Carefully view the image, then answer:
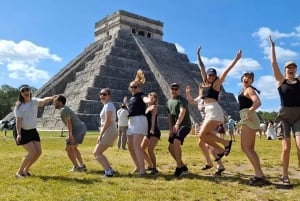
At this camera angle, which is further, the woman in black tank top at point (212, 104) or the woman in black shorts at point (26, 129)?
the woman in black shorts at point (26, 129)

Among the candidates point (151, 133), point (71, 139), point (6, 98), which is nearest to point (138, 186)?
point (151, 133)

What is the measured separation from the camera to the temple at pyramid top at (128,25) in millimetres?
55594

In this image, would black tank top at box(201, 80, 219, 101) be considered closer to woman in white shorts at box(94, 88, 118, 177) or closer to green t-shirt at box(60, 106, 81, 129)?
woman in white shorts at box(94, 88, 118, 177)

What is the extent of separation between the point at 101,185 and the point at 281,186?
11.0ft

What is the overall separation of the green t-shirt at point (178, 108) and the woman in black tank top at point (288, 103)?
6.86ft

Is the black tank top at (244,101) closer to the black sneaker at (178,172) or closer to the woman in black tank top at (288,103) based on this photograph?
the woman in black tank top at (288,103)

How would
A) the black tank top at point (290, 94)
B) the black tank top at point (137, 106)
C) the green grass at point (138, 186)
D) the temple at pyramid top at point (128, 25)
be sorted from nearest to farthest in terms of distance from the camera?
the green grass at point (138, 186) < the black tank top at point (290, 94) < the black tank top at point (137, 106) < the temple at pyramid top at point (128, 25)

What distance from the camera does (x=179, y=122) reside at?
8422 mm

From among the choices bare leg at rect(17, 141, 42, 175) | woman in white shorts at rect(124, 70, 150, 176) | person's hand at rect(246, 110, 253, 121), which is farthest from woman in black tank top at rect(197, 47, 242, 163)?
bare leg at rect(17, 141, 42, 175)

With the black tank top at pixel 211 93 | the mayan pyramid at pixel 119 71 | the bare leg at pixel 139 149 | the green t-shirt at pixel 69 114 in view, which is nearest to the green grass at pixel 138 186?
the bare leg at pixel 139 149

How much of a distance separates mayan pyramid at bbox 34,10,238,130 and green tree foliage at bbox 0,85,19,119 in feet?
96.1

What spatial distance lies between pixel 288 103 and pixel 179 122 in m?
2.34

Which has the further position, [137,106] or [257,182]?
[137,106]

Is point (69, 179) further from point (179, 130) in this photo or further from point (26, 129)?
point (179, 130)
